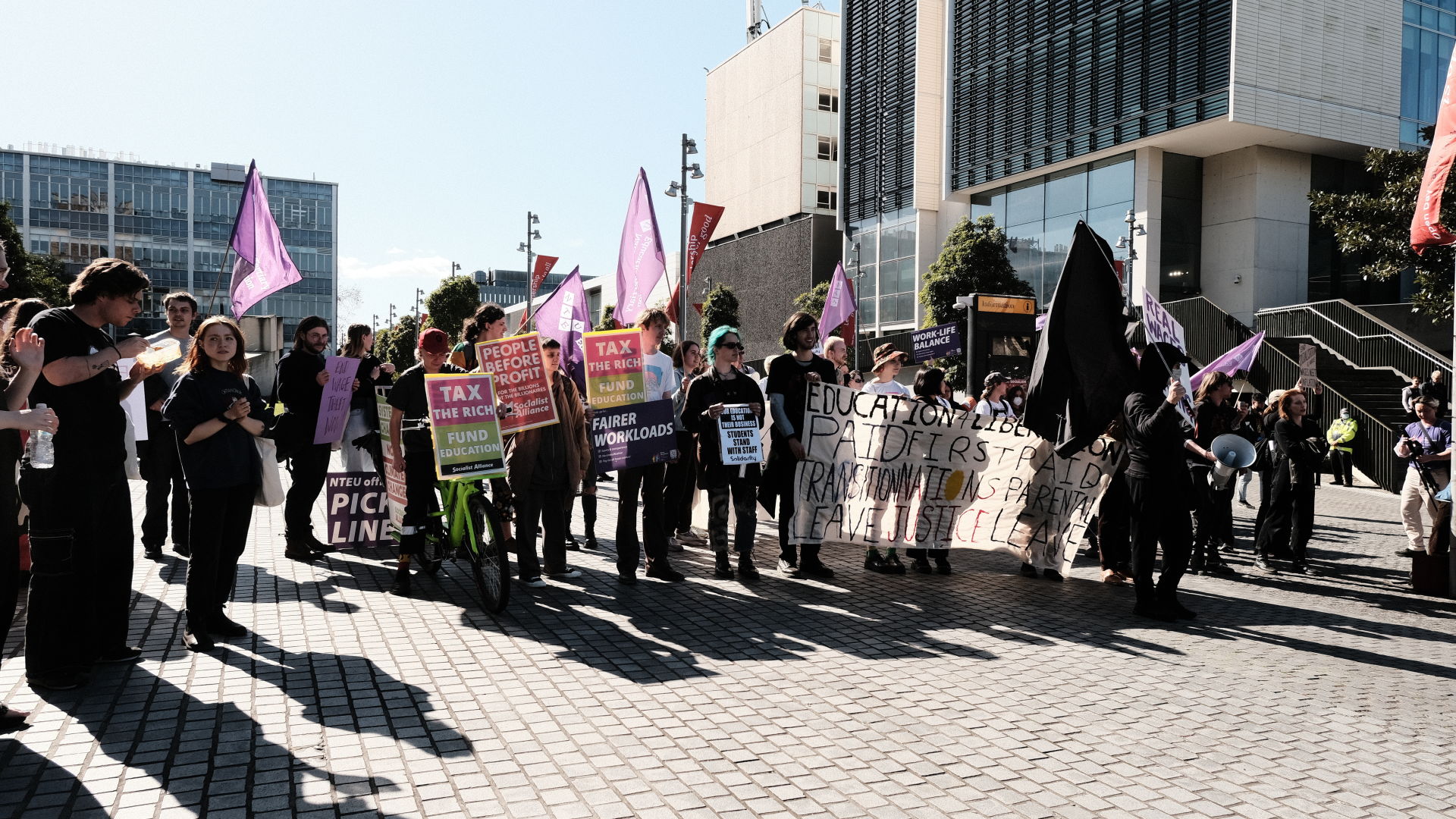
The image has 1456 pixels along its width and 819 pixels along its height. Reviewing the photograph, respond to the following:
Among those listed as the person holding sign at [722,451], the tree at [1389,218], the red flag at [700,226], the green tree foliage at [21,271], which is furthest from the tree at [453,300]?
the person holding sign at [722,451]

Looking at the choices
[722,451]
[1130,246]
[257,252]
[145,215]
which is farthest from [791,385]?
[145,215]

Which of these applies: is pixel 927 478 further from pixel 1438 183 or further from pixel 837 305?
pixel 837 305

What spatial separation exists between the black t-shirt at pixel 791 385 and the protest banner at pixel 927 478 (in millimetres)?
60

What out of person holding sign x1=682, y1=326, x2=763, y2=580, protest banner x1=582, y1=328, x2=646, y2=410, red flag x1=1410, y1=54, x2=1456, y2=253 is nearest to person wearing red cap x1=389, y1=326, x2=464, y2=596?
protest banner x1=582, y1=328, x2=646, y2=410

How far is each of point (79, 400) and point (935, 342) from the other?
16.1m

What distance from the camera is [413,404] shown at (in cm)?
698

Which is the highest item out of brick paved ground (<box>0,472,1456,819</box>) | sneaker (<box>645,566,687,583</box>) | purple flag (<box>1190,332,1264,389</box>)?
purple flag (<box>1190,332,1264,389</box>)

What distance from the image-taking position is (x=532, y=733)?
4.23m

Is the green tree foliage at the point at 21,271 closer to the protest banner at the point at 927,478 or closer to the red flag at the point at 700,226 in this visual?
the red flag at the point at 700,226

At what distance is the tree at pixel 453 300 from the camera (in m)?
60.7

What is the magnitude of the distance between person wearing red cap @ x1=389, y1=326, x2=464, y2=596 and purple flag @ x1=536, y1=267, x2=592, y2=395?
4.41 m

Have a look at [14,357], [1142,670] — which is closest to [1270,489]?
[1142,670]

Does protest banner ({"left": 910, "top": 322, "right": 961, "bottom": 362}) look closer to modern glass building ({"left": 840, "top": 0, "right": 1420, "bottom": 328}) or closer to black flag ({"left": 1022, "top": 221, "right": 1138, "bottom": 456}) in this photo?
black flag ({"left": 1022, "top": 221, "right": 1138, "bottom": 456})

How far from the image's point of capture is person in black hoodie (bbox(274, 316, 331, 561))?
26.8 feet
